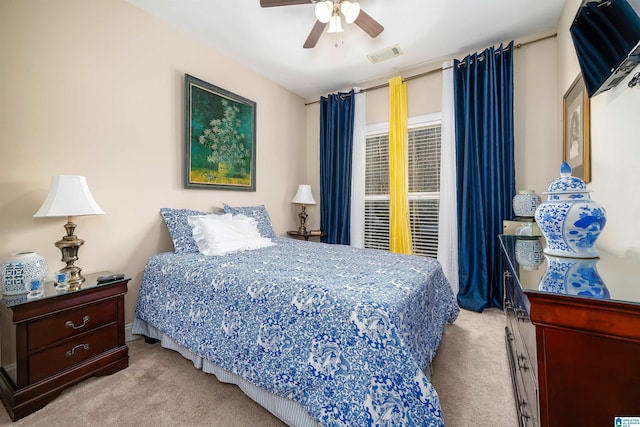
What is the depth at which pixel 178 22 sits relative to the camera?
2.50 metres

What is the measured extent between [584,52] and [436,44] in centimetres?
166

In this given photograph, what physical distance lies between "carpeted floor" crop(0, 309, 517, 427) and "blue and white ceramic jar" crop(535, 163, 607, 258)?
99cm

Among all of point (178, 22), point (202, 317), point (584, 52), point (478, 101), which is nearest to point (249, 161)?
point (178, 22)

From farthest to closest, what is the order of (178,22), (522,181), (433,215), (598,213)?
(433,215) < (522,181) < (178,22) < (598,213)

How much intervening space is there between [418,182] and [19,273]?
362cm

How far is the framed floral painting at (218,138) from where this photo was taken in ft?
8.77

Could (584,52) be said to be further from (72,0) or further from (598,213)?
(72,0)

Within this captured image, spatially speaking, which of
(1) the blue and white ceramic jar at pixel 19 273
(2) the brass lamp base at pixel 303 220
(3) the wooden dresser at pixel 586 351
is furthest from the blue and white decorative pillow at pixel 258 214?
(3) the wooden dresser at pixel 586 351

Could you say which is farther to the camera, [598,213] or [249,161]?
[249,161]

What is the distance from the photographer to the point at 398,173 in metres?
3.38

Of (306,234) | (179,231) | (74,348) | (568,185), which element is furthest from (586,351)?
(306,234)

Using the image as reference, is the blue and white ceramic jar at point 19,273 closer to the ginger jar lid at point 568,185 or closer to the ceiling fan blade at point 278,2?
the ceiling fan blade at point 278,2

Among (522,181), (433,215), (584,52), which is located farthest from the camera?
(433,215)

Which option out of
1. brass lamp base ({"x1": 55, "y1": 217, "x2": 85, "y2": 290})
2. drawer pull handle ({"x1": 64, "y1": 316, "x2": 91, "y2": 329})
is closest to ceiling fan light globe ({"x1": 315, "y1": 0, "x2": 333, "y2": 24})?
brass lamp base ({"x1": 55, "y1": 217, "x2": 85, "y2": 290})
